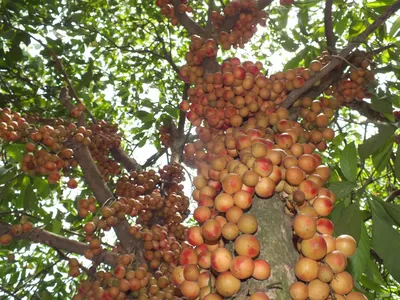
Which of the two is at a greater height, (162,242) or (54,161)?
(54,161)

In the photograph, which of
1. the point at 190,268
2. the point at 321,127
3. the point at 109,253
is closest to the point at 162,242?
the point at 109,253

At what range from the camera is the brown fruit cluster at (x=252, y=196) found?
43.2 inches

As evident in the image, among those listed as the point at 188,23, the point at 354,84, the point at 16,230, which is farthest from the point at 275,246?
the point at 16,230

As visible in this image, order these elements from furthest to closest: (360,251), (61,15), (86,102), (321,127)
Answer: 1. (86,102)
2. (61,15)
3. (321,127)
4. (360,251)

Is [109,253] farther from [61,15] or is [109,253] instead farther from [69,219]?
[61,15]

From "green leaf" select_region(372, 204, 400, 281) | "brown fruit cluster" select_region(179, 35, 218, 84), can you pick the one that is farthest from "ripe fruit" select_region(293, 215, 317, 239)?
"brown fruit cluster" select_region(179, 35, 218, 84)

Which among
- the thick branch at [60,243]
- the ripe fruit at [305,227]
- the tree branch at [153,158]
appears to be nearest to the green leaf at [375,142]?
the ripe fruit at [305,227]

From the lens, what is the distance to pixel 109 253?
2.72m

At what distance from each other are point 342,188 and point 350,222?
0.17 m

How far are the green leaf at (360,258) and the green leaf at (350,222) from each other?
0.07 metres

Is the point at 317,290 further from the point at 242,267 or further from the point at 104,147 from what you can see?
the point at 104,147

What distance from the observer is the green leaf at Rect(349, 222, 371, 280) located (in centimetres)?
157

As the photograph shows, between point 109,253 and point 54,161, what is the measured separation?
2.43 feet

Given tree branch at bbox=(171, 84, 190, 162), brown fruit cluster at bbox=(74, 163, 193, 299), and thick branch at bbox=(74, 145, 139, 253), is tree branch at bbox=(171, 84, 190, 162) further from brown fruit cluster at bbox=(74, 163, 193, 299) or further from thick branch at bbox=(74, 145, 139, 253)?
thick branch at bbox=(74, 145, 139, 253)
